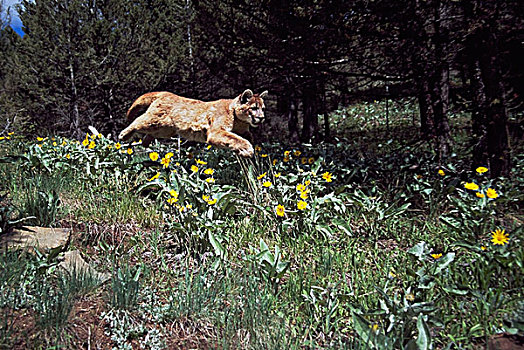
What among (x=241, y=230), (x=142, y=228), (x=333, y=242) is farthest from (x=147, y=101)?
(x=333, y=242)

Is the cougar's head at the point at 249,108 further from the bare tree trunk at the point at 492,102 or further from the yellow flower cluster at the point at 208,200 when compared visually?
the bare tree trunk at the point at 492,102

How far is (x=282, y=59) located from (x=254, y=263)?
3149mm

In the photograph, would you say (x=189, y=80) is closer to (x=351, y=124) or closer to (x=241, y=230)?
(x=351, y=124)

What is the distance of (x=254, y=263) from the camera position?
272 cm

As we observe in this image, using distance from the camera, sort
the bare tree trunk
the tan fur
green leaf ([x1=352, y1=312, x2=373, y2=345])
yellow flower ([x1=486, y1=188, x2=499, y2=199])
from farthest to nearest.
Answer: the tan fur → the bare tree trunk → yellow flower ([x1=486, y1=188, x2=499, y2=199]) → green leaf ([x1=352, y1=312, x2=373, y2=345])

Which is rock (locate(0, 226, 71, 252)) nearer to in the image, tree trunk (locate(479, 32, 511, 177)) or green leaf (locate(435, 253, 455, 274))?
green leaf (locate(435, 253, 455, 274))

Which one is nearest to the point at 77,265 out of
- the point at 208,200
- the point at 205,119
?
the point at 208,200

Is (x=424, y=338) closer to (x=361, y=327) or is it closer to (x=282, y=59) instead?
(x=361, y=327)

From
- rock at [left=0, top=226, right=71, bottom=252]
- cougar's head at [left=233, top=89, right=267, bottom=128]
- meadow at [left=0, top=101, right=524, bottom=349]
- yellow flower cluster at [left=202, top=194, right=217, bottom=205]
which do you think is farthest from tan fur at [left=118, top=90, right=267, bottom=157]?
rock at [left=0, top=226, right=71, bottom=252]

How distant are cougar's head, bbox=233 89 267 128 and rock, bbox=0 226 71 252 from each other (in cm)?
215

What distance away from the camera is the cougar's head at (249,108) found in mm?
4066

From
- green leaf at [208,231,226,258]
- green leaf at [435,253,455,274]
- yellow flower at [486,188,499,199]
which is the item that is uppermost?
yellow flower at [486,188,499,199]

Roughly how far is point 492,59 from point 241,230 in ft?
10.3

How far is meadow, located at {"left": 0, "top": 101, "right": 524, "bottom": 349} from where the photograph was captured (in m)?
2.04
